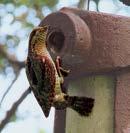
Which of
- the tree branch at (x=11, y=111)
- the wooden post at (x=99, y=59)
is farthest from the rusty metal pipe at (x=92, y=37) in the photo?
the tree branch at (x=11, y=111)

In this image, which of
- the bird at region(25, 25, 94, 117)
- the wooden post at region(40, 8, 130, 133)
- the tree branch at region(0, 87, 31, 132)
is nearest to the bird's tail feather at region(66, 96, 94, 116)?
the bird at region(25, 25, 94, 117)

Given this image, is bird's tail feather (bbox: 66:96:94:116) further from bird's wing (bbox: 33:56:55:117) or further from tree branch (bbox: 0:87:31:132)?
tree branch (bbox: 0:87:31:132)

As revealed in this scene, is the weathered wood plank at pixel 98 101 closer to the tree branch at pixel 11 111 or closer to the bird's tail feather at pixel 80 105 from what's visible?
the bird's tail feather at pixel 80 105

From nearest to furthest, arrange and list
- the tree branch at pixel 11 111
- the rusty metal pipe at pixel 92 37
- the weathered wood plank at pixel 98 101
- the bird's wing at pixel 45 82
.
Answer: the bird's wing at pixel 45 82 → the rusty metal pipe at pixel 92 37 → the weathered wood plank at pixel 98 101 → the tree branch at pixel 11 111

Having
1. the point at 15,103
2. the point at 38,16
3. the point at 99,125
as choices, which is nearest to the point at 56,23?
the point at 99,125

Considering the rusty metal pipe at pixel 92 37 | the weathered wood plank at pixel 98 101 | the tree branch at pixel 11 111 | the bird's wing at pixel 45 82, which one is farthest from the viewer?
the tree branch at pixel 11 111

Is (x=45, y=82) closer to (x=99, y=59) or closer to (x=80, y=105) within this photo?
(x=80, y=105)
